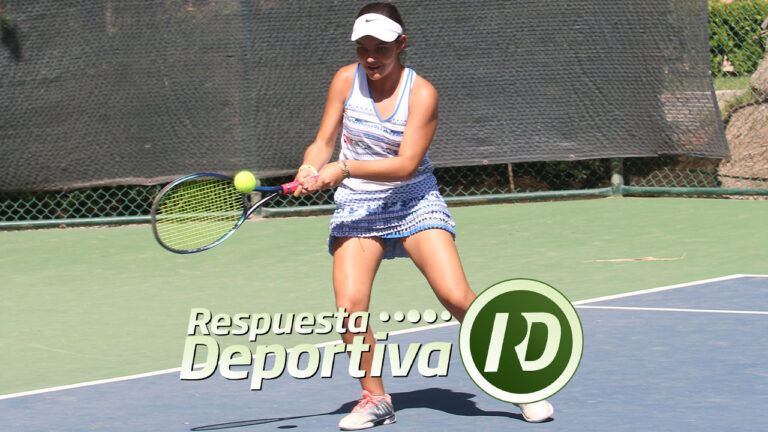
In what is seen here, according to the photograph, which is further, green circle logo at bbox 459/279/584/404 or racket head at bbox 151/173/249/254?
racket head at bbox 151/173/249/254

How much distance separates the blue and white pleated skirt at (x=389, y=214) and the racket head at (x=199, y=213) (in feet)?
1.27

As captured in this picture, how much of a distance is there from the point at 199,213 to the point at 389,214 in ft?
2.67

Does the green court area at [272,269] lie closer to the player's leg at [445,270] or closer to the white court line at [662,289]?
the white court line at [662,289]

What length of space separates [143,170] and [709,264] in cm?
462

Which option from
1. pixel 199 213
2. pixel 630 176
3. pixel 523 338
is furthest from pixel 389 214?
pixel 630 176

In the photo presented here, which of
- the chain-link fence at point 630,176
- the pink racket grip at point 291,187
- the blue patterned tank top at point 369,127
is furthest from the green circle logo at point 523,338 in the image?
the chain-link fence at point 630,176

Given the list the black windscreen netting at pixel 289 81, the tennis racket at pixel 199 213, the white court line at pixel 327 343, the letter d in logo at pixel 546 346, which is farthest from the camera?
the black windscreen netting at pixel 289 81

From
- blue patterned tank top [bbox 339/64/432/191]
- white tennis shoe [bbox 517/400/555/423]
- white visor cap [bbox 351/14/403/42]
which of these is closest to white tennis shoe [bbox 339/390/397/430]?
white tennis shoe [bbox 517/400/555/423]

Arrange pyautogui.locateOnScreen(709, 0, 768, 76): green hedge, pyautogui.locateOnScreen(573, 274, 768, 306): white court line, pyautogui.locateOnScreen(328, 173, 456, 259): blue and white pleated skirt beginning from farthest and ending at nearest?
pyautogui.locateOnScreen(709, 0, 768, 76): green hedge → pyautogui.locateOnScreen(573, 274, 768, 306): white court line → pyautogui.locateOnScreen(328, 173, 456, 259): blue and white pleated skirt

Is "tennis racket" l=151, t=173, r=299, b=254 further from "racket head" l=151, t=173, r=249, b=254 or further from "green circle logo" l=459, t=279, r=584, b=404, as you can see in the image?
"green circle logo" l=459, t=279, r=584, b=404

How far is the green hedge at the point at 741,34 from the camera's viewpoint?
35.4 ft

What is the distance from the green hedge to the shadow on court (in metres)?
6.78

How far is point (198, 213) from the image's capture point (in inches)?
192

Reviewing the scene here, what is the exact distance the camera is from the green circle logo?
14.4 ft
